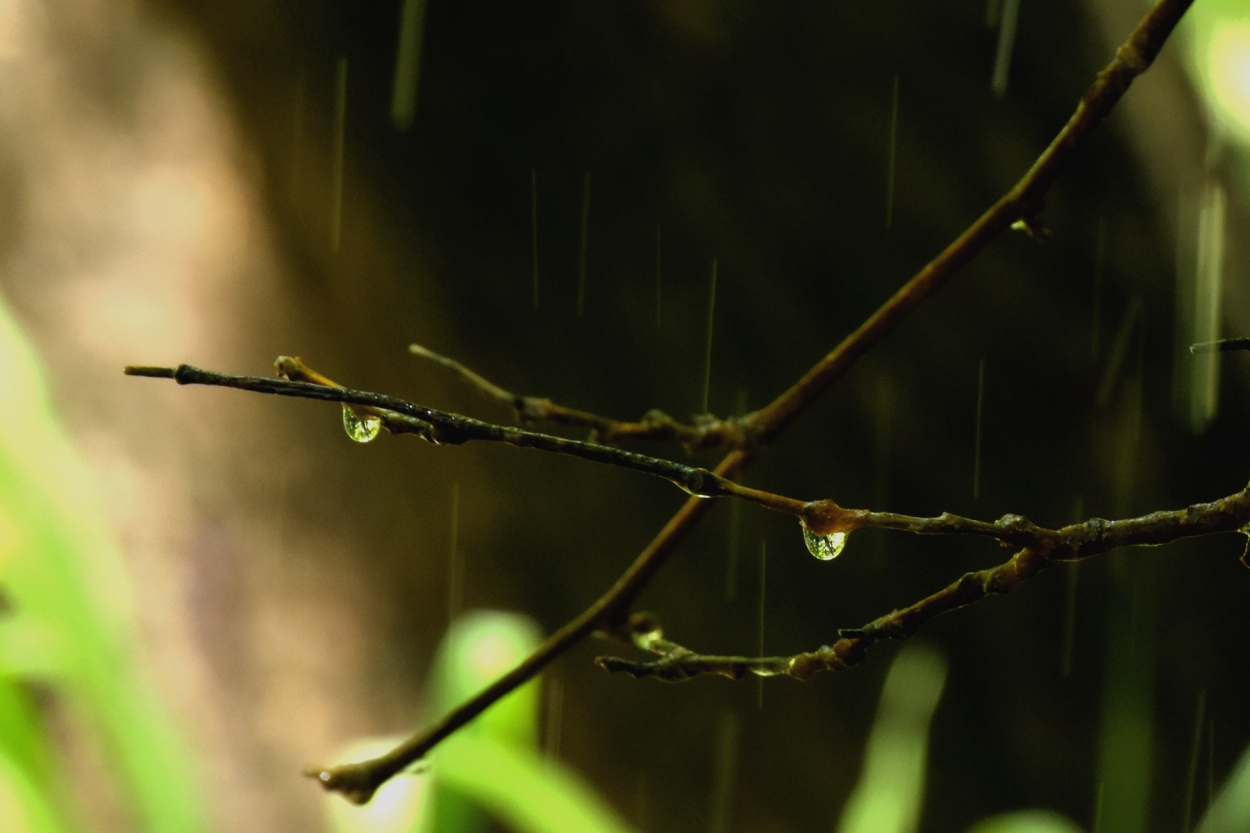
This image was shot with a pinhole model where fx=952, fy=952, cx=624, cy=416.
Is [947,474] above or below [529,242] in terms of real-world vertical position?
below

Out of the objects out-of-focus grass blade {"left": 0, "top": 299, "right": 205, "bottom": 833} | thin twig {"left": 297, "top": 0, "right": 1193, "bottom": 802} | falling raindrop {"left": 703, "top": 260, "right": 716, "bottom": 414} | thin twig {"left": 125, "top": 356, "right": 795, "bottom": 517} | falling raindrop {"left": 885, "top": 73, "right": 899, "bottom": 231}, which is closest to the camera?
thin twig {"left": 125, "top": 356, "right": 795, "bottom": 517}

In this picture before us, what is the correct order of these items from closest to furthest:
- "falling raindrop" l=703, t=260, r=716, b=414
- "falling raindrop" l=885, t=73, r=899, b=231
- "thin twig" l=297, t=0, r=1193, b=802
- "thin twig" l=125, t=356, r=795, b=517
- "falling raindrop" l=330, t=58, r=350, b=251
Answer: "thin twig" l=125, t=356, r=795, b=517
"thin twig" l=297, t=0, r=1193, b=802
"falling raindrop" l=885, t=73, r=899, b=231
"falling raindrop" l=703, t=260, r=716, b=414
"falling raindrop" l=330, t=58, r=350, b=251

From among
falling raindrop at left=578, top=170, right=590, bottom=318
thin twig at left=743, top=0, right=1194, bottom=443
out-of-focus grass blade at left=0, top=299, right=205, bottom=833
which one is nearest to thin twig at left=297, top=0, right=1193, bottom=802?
thin twig at left=743, top=0, right=1194, bottom=443

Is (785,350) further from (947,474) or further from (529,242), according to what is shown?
(529,242)

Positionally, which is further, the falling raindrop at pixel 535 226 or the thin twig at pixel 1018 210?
the falling raindrop at pixel 535 226

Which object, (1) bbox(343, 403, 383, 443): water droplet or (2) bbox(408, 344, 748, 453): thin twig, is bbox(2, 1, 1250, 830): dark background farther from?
(1) bbox(343, 403, 383, 443): water droplet

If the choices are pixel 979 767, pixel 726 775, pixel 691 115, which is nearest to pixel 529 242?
pixel 691 115

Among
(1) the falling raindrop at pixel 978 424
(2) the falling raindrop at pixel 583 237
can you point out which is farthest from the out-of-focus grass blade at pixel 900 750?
(2) the falling raindrop at pixel 583 237

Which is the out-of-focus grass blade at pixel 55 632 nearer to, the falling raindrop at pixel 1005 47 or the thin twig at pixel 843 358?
the thin twig at pixel 843 358
